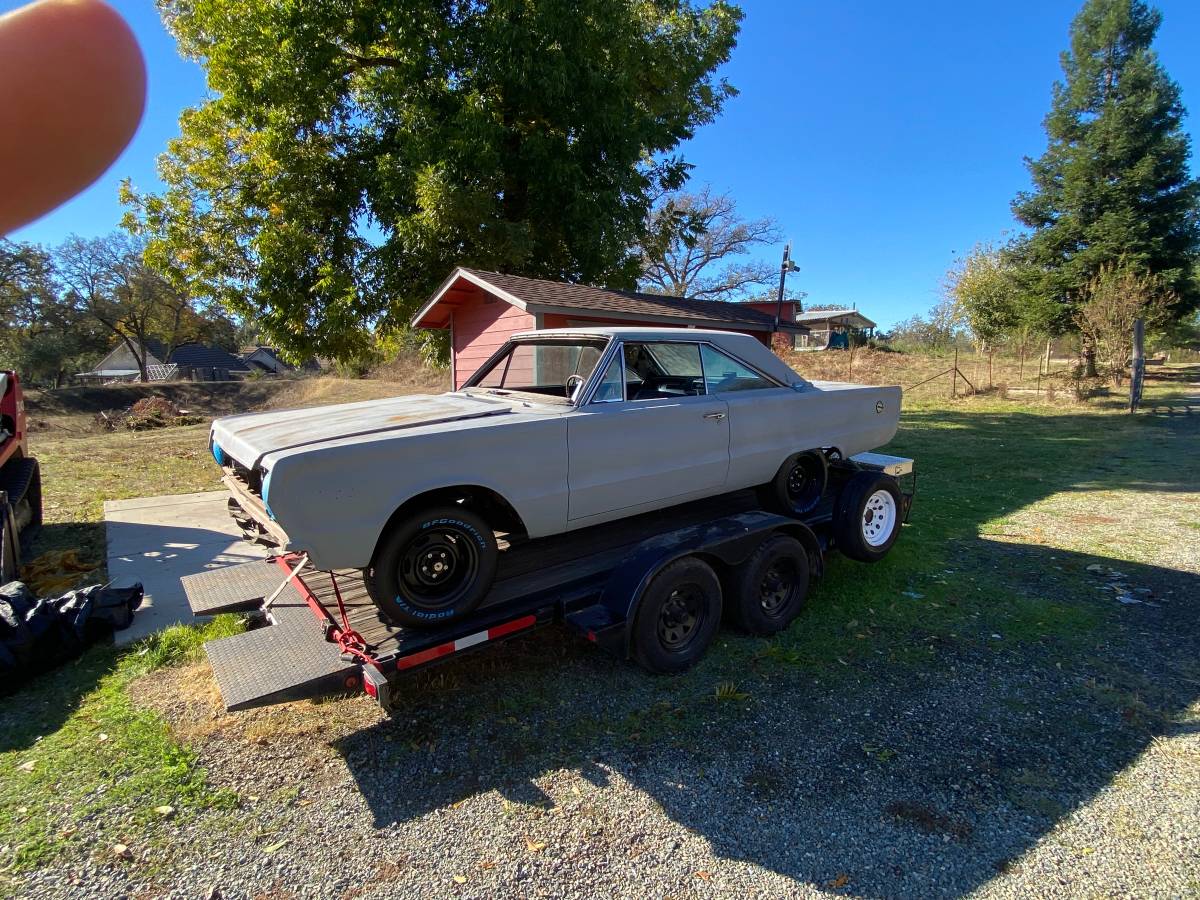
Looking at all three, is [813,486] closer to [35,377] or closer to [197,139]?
[197,139]

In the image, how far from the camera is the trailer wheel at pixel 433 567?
10.4 feet

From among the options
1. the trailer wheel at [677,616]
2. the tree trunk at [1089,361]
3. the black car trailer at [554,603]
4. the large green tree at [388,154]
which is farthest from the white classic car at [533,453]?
the tree trunk at [1089,361]

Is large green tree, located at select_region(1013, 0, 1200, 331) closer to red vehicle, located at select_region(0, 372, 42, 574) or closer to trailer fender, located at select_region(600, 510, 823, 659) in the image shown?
trailer fender, located at select_region(600, 510, 823, 659)

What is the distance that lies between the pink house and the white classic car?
185 inches

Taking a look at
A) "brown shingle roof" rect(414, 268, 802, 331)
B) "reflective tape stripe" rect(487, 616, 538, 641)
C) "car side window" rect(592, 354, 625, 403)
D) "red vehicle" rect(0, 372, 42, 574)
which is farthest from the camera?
"brown shingle roof" rect(414, 268, 802, 331)

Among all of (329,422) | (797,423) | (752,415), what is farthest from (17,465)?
(797,423)

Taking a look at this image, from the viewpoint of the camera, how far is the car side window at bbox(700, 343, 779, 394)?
472 centimetres

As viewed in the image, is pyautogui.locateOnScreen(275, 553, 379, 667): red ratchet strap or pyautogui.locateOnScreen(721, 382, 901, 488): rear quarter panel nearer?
pyautogui.locateOnScreen(275, 553, 379, 667): red ratchet strap

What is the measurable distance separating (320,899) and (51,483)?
11.0 meters

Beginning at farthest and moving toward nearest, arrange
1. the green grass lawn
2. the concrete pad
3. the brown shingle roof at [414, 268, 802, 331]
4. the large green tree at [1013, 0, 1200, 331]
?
the large green tree at [1013, 0, 1200, 331] < the brown shingle roof at [414, 268, 802, 331] < the concrete pad < the green grass lawn

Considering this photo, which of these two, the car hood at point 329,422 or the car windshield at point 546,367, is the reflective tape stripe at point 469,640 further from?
the car windshield at point 546,367

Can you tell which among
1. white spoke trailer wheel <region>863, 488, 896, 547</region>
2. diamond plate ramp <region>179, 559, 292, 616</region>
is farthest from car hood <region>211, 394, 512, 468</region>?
white spoke trailer wheel <region>863, 488, 896, 547</region>

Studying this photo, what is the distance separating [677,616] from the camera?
13.3ft

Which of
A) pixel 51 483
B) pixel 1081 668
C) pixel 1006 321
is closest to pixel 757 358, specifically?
pixel 1081 668
